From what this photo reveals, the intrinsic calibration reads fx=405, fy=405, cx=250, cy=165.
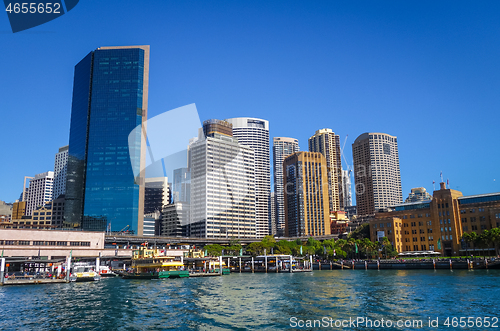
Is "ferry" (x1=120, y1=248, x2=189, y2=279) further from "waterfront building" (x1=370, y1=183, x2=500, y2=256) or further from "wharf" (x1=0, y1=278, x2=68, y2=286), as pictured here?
"waterfront building" (x1=370, y1=183, x2=500, y2=256)

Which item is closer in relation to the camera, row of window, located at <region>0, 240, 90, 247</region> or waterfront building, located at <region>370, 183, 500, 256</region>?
row of window, located at <region>0, 240, 90, 247</region>

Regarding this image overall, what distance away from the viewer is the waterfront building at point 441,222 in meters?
158

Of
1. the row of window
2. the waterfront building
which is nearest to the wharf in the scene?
the row of window

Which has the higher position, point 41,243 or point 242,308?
point 41,243

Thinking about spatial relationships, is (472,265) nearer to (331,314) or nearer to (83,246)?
(331,314)

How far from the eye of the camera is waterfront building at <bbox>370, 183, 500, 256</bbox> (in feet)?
519

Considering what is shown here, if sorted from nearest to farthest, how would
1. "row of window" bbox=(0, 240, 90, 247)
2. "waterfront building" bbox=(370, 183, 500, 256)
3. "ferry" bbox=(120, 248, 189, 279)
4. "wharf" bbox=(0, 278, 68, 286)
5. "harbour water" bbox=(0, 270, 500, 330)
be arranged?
"harbour water" bbox=(0, 270, 500, 330), "wharf" bbox=(0, 278, 68, 286), "ferry" bbox=(120, 248, 189, 279), "row of window" bbox=(0, 240, 90, 247), "waterfront building" bbox=(370, 183, 500, 256)

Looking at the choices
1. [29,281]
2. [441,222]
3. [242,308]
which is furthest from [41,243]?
[441,222]

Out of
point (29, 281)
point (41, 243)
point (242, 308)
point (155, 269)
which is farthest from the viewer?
point (41, 243)

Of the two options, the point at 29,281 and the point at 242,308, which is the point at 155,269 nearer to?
the point at 29,281

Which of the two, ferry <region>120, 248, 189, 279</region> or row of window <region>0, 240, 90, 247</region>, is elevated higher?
row of window <region>0, 240, 90, 247</region>

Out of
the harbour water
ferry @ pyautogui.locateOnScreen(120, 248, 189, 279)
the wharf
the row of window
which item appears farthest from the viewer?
the row of window

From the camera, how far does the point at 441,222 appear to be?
545ft

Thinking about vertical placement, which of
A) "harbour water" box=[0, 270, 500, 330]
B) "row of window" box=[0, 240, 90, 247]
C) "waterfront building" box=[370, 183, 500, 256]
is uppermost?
"waterfront building" box=[370, 183, 500, 256]
